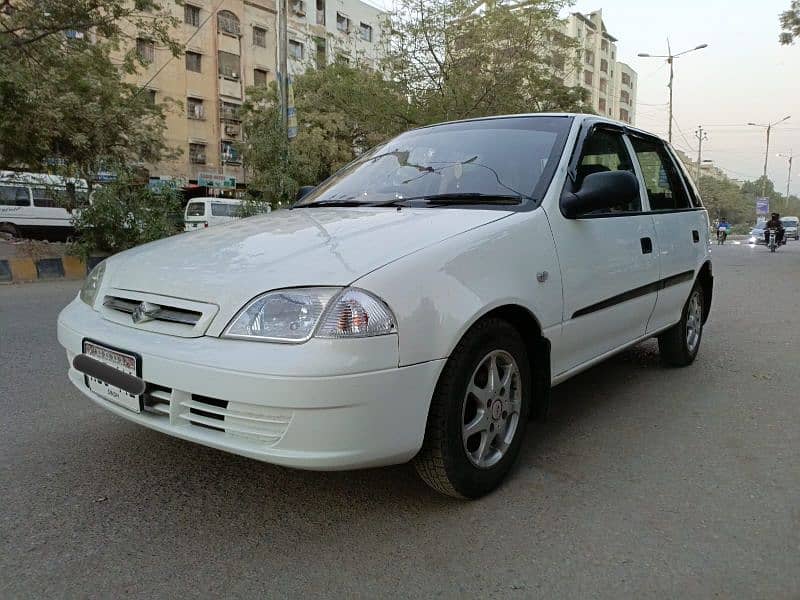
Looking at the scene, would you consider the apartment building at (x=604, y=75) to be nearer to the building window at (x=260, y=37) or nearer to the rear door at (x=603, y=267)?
the building window at (x=260, y=37)

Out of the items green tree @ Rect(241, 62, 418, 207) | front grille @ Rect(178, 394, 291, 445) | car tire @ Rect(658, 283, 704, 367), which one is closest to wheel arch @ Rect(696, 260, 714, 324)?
car tire @ Rect(658, 283, 704, 367)

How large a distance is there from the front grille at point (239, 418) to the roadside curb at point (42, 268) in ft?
32.5

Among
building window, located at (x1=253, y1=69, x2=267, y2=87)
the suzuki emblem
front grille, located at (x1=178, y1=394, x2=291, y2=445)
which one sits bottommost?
front grille, located at (x1=178, y1=394, x2=291, y2=445)

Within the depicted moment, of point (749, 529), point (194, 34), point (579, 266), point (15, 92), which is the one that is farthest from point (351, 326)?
point (194, 34)

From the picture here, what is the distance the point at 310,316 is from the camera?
2066 millimetres

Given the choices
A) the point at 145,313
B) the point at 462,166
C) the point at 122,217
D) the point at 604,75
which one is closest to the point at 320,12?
the point at 122,217

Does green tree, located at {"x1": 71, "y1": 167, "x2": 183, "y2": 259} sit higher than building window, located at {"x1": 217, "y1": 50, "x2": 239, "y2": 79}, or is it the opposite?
building window, located at {"x1": 217, "y1": 50, "x2": 239, "y2": 79}

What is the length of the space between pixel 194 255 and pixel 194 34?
33.4m

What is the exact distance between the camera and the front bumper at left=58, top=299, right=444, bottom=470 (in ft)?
6.57

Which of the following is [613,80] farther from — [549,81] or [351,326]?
[351,326]

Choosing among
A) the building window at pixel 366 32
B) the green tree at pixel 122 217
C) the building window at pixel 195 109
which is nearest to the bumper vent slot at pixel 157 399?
the green tree at pixel 122 217

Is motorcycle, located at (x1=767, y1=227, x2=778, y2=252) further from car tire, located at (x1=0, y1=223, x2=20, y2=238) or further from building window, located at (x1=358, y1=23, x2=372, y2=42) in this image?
car tire, located at (x1=0, y1=223, x2=20, y2=238)

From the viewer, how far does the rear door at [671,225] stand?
3918mm

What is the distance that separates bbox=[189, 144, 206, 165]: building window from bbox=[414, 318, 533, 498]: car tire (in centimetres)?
3300
